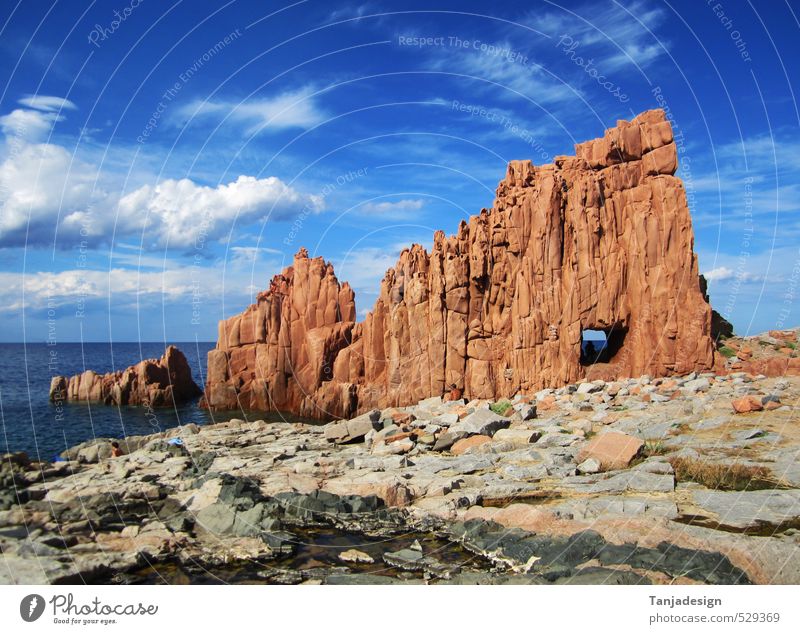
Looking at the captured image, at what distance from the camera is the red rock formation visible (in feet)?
141

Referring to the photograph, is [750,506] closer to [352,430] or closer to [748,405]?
[748,405]

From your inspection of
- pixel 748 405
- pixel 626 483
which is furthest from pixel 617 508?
pixel 748 405

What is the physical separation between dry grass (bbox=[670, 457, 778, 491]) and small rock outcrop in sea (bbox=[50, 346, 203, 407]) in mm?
61751

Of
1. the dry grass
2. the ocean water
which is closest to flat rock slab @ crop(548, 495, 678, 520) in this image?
the dry grass

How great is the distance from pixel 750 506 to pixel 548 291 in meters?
32.2

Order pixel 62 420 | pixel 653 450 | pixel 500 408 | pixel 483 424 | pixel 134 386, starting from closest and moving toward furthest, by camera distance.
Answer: pixel 653 450 → pixel 483 424 → pixel 500 408 → pixel 62 420 → pixel 134 386

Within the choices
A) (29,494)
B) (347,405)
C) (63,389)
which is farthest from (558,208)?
(63,389)

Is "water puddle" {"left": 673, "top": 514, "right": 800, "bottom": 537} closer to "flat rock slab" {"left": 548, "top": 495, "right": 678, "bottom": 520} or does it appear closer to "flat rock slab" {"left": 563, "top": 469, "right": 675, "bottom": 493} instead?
"flat rock slab" {"left": 548, "top": 495, "right": 678, "bottom": 520}

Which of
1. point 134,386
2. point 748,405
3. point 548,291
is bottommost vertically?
point 134,386

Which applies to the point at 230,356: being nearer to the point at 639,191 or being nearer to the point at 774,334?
the point at 639,191

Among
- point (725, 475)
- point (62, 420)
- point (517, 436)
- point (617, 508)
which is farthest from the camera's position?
point (62, 420)

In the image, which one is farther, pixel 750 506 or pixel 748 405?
pixel 748 405

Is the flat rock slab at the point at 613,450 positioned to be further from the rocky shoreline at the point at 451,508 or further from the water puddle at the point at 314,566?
the water puddle at the point at 314,566

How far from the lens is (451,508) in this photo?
16875mm
